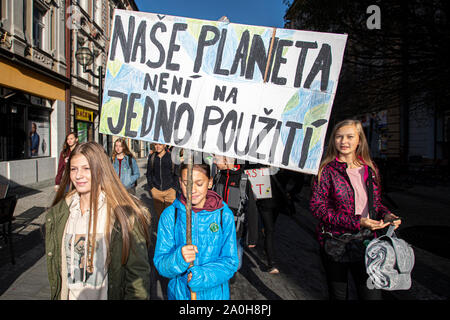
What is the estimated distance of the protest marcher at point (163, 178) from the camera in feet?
14.8

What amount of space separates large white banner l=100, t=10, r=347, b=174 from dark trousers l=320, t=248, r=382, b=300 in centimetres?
80

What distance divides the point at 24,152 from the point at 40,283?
9.33 meters

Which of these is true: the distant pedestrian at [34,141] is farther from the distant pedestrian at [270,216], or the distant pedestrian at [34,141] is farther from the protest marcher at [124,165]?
the distant pedestrian at [270,216]

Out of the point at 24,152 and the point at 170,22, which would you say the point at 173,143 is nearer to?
the point at 170,22

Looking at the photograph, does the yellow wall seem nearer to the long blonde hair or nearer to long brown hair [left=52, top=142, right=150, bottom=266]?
long brown hair [left=52, top=142, right=150, bottom=266]

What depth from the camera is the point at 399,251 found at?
1684 millimetres

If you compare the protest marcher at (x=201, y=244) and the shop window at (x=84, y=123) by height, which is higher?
the shop window at (x=84, y=123)

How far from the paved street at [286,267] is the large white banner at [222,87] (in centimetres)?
106

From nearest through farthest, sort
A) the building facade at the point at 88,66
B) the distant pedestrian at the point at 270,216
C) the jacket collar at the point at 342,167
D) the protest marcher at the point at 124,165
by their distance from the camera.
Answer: the jacket collar at the point at 342,167 → the distant pedestrian at the point at 270,216 → the protest marcher at the point at 124,165 → the building facade at the point at 88,66

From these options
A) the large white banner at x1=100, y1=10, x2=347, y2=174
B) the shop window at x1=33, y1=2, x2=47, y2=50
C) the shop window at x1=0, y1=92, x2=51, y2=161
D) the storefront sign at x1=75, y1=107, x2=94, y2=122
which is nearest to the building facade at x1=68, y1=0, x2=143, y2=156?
the storefront sign at x1=75, y1=107, x2=94, y2=122

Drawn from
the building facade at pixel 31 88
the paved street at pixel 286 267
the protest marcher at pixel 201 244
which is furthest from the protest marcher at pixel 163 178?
the building facade at pixel 31 88

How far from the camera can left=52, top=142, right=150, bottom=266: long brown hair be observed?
1.55 metres

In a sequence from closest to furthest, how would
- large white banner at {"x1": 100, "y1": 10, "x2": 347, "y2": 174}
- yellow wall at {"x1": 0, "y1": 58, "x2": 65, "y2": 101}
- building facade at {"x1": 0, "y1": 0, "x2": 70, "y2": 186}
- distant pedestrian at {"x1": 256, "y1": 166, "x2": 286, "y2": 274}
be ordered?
large white banner at {"x1": 100, "y1": 10, "x2": 347, "y2": 174}
distant pedestrian at {"x1": 256, "y1": 166, "x2": 286, "y2": 274}
yellow wall at {"x1": 0, "y1": 58, "x2": 65, "y2": 101}
building facade at {"x1": 0, "y1": 0, "x2": 70, "y2": 186}

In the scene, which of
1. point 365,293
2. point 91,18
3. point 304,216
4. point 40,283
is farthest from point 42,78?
point 365,293
